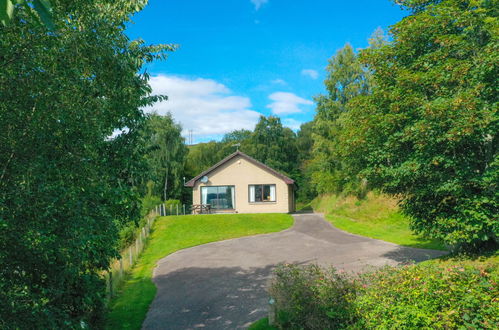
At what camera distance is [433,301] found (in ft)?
18.4

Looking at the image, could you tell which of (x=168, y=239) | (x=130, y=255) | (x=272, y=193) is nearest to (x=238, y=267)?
A: (x=130, y=255)

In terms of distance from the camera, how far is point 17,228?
4039 millimetres

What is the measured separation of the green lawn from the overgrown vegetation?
4.52 metres

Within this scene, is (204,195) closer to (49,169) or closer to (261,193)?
(261,193)

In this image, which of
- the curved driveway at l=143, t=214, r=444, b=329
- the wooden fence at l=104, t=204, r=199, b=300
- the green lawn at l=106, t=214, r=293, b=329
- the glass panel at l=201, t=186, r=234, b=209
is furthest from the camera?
the glass panel at l=201, t=186, r=234, b=209

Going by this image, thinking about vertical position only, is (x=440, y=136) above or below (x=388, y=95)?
below

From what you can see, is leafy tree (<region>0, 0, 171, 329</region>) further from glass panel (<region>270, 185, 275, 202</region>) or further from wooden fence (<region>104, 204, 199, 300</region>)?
glass panel (<region>270, 185, 275, 202</region>)

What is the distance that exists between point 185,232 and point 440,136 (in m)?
18.3

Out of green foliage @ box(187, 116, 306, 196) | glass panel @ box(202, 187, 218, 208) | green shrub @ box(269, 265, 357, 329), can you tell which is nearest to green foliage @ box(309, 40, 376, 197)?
glass panel @ box(202, 187, 218, 208)

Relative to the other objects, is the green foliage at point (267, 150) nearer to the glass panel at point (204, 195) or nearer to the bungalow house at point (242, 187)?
the glass panel at point (204, 195)

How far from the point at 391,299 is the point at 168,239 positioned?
58.5 feet

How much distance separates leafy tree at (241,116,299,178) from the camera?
61594 millimetres

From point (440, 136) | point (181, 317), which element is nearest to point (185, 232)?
point (181, 317)

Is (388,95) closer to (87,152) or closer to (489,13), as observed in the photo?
(489,13)
